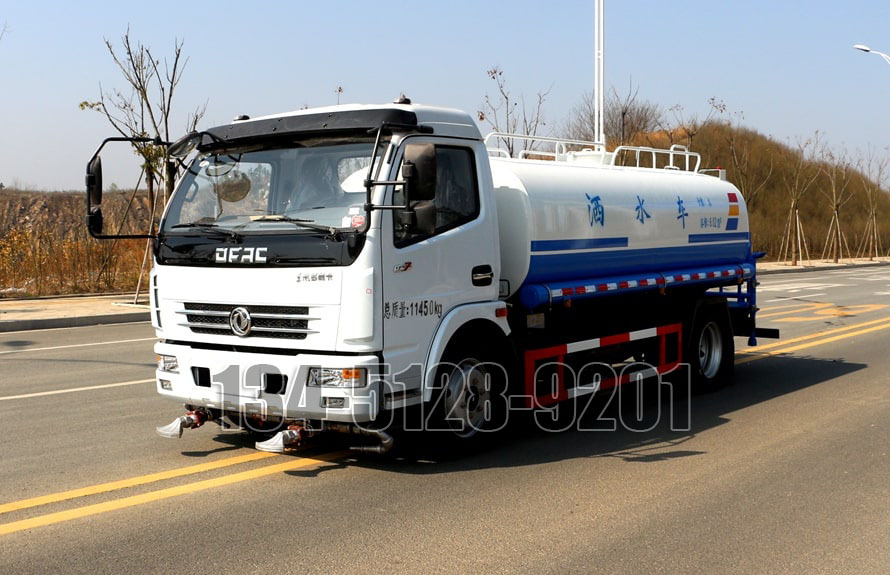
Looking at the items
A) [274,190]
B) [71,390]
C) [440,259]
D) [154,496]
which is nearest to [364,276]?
[440,259]

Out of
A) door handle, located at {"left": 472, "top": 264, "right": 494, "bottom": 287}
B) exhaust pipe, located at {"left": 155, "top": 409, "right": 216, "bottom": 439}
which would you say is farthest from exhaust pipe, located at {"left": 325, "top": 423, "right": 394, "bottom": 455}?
door handle, located at {"left": 472, "top": 264, "right": 494, "bottom": 287}

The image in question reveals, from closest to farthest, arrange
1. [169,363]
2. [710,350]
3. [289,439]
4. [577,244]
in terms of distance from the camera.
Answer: [289,439] < [169,363] < [577,244] < [710,350]

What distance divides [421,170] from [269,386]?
1.77 m

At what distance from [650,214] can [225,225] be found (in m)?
4.50

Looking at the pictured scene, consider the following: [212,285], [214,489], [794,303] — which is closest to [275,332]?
[212,285]

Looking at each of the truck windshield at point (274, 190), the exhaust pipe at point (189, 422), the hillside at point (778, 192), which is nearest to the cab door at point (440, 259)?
the truck windshield at point (274, 190)

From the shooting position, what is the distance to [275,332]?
6.19 metres

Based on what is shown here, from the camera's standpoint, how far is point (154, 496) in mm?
5766

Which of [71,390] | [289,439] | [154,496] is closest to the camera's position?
[154,496]

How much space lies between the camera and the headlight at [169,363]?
6.64 meters

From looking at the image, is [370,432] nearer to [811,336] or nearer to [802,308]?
[811,336]

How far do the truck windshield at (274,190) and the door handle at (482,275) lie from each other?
1.19 meters

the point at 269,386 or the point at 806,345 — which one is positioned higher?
the point at 269,386

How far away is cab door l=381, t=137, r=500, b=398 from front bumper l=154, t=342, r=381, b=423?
0.32 m
